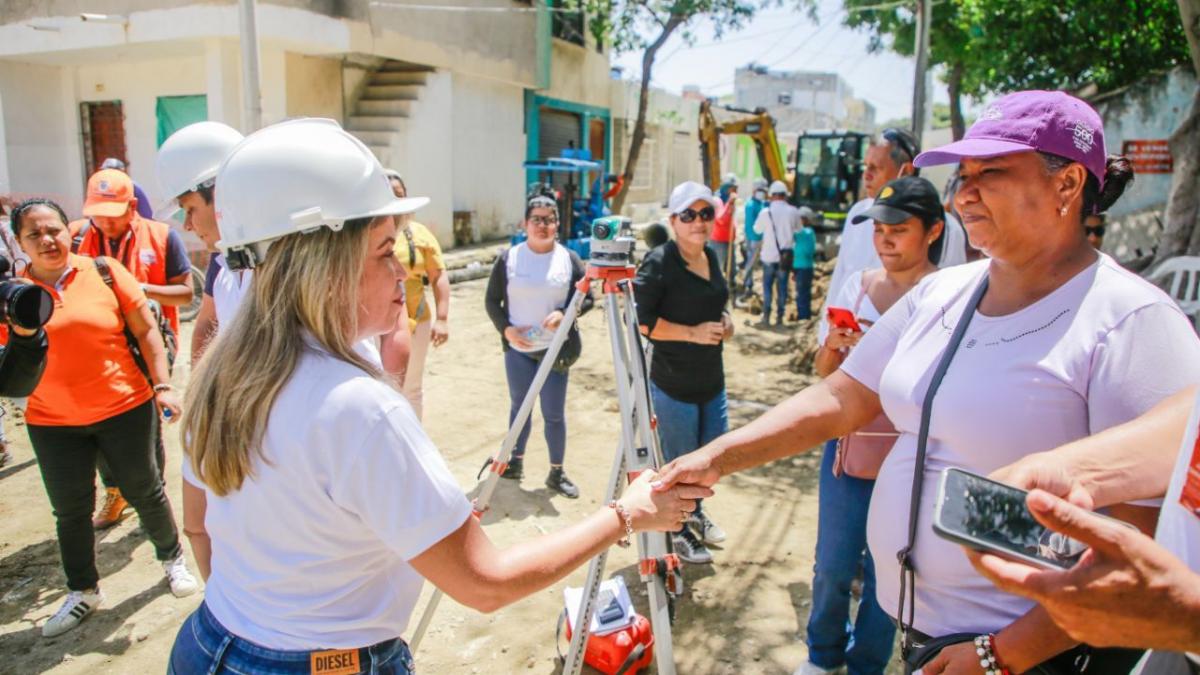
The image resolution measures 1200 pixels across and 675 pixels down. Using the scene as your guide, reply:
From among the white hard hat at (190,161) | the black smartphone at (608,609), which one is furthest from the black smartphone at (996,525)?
the white hard hat at (190,161)

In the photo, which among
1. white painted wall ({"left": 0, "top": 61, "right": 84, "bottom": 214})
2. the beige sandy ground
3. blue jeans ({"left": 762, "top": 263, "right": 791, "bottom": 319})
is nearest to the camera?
the beige sandy ground

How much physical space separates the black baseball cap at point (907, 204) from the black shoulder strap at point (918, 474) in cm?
→ 123

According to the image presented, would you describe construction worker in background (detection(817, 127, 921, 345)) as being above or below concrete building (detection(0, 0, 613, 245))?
below

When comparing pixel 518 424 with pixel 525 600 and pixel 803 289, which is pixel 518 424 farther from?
pixel 803 289

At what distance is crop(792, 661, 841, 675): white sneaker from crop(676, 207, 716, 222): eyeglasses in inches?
84.3

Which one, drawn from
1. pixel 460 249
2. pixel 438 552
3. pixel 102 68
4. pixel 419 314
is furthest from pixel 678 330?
pixel 102 68

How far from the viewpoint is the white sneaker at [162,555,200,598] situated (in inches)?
142

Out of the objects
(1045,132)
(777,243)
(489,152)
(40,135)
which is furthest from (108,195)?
(489,152)

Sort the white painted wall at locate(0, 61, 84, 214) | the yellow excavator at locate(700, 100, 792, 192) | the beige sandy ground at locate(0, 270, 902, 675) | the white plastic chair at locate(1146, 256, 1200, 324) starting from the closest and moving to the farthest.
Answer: the beige sandy ground at locate(0, 270, 902, 675) → the white plastic chair at locate(1146, 256, 1200, 324) → the white painted wall at locate(0, 61, 84, 214) → the yellow excavator at locate(700, 100, 792, 192)

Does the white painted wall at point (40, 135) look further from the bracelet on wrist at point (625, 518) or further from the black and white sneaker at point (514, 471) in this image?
the bracelet on wrist at point (625, 518)

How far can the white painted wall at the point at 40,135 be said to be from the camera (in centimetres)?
1277

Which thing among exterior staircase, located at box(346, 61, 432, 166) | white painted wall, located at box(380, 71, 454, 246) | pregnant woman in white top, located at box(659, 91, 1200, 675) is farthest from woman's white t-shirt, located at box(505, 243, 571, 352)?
exterior staircase, located at box(346, 61, 432, 166)

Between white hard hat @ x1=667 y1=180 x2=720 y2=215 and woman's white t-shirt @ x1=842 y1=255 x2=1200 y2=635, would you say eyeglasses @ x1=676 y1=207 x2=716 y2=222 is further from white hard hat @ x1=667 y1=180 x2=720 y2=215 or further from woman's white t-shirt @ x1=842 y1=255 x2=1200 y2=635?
woman's white t-shirt @ x1=842 y1=255 x2=1200 y2=635

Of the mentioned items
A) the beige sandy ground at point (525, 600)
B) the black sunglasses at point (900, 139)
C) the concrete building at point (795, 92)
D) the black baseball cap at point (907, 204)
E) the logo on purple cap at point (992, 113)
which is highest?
the concrete building at point (795, 92)
